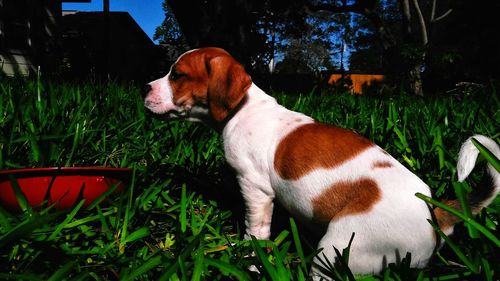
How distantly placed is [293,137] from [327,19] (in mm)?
90144

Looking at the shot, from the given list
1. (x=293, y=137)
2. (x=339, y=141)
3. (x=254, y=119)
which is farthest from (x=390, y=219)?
(x=254, y=119)

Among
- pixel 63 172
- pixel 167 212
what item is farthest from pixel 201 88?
pixel 63 172

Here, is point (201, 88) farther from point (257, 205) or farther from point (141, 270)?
point (141, 270)

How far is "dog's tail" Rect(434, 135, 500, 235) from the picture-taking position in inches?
55.3

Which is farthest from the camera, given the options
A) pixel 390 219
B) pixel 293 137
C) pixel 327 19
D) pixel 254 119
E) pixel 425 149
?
pixel 327 19

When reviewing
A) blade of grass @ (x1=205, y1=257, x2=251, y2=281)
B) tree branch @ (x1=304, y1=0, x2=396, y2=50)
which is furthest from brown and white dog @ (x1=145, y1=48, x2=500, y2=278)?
tree branch @ (x1=304, y1=0, x2=396, y2=50)

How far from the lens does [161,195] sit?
2338mm

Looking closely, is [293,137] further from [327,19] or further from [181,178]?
[327,19]

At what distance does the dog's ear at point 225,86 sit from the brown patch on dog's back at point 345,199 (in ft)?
2.48

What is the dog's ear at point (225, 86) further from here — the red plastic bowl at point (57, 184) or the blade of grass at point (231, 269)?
the blade of grass at point (231, 269)

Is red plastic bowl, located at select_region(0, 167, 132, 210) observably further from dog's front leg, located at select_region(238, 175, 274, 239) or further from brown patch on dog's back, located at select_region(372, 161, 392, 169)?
brown patch on dog's back, located at select_region(372, 161, 392, 169)

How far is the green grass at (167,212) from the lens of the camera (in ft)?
4.42

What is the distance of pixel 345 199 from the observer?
1.67 m

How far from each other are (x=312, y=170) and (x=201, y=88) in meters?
0.91
